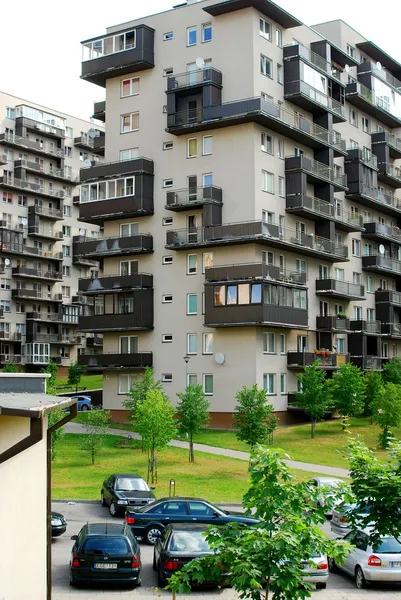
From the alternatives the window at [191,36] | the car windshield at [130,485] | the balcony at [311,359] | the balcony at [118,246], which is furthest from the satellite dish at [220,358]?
the car windshield at [130,485]

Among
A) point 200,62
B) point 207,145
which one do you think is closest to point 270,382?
point 207,145

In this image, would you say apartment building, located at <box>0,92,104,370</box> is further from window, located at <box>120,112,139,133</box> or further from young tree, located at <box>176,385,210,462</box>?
young tree, located at <box>176,385,210,462</box>

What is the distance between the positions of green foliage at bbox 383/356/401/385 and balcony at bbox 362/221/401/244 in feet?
34.7

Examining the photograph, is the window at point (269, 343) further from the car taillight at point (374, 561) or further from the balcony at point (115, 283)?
the car taillight at point (374, 561)

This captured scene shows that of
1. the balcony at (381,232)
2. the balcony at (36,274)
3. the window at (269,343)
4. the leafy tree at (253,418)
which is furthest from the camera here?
the balcony at (36,274)

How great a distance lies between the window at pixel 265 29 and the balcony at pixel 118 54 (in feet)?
28.0

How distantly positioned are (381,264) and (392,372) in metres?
10.1

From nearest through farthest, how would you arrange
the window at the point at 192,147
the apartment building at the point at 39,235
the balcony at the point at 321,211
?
the window at the point at 192,147, the balcony at the point at 321,211, the apartment building at the point at 39,235

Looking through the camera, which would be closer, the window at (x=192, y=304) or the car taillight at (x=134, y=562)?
the car taillight at (x=134, y=562)

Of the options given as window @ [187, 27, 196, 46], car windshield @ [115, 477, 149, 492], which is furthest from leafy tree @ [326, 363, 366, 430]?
window @ [187, 27, 196, 46]

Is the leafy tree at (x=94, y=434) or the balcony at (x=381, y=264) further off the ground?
the balcony at (x=381, y=264)

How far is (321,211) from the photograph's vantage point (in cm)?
6066

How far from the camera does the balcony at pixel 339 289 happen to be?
61.5 metres

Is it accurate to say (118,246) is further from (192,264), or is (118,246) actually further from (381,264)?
(381,264)
